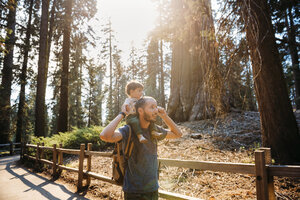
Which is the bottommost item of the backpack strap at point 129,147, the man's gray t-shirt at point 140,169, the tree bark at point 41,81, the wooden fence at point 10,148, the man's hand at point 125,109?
the wooden fence at point 10,148

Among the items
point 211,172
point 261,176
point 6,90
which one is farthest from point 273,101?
point 6,90

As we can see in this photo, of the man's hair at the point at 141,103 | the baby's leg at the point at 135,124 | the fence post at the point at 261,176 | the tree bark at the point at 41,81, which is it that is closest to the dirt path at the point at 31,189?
the baby's leg at the point at 135,124

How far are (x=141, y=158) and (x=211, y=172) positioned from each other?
353 cm

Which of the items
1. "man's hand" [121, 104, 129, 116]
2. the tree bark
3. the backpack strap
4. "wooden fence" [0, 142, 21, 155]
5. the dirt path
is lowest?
"wooden fence" [0, 142, 21, 155]

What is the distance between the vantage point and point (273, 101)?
4.20m

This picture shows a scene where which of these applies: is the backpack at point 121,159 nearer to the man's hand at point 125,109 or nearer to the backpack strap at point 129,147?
the backpack strap at point 129,147

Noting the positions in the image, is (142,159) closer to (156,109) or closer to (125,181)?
(125,181)

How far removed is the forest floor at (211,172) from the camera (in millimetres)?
3750

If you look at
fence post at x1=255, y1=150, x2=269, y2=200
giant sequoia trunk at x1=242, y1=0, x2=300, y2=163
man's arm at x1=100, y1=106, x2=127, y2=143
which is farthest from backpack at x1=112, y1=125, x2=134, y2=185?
giant sequoia trunk at x1=242, y1=0, x2=300, y2=163

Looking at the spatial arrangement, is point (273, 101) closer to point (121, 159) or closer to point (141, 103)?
point (141, 103)

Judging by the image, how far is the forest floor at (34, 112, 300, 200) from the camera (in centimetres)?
375

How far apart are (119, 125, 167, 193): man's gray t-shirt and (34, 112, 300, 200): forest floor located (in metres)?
2.29

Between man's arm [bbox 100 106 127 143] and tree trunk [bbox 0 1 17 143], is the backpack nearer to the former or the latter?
man's arm [bbox 100 106 127 143]

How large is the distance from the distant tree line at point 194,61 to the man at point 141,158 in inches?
82.1
